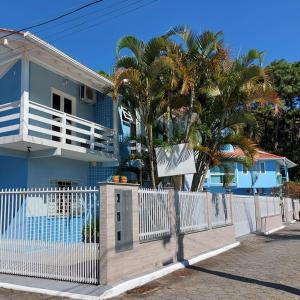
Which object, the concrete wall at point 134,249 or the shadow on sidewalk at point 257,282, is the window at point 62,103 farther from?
the shadow on sidewalk at point 257,282

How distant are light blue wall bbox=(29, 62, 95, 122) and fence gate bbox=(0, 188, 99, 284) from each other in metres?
5.40

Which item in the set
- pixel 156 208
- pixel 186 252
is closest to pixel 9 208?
pixel 156 208

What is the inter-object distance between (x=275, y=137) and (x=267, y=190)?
7.52 meters

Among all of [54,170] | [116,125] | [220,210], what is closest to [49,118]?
[54,170]

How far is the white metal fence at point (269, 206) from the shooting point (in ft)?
78.2

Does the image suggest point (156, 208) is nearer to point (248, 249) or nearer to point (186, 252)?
point (186, 252)

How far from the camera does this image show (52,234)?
935cm

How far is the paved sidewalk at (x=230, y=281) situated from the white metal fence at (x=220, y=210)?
1.81 m

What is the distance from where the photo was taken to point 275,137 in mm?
49625

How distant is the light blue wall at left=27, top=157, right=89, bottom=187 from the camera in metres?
14.2

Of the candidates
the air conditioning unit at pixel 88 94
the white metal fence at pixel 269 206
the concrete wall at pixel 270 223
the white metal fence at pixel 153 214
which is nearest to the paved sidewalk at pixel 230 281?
the white metal fence at pixel 153 214

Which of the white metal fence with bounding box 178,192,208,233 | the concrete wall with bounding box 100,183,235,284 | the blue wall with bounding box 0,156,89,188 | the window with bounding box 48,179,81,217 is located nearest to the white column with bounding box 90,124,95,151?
the blue wall with bounding box 0,156,89,188

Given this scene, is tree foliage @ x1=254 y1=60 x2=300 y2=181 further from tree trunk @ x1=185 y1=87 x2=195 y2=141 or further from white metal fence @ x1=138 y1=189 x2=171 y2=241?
white metal fence @ x1=138 y1=189 x2=171 y2=241

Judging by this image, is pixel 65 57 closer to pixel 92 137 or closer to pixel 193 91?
pixel 92 137
